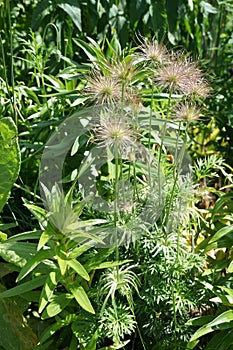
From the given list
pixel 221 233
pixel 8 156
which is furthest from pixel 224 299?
pixel 8 156

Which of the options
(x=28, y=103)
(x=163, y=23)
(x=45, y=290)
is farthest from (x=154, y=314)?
(x=163, y=23)

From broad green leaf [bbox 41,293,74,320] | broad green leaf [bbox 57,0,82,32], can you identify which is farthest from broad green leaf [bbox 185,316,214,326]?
broad green leaf [bbox 57,0,82,32]

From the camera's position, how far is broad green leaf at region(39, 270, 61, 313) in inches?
61.9

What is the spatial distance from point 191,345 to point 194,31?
1.69m

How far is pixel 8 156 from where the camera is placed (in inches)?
74.0

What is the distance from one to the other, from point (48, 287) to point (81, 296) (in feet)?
0.30

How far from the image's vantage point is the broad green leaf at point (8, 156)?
73.4 inches

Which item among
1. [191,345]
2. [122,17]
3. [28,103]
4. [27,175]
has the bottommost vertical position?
[191,345]

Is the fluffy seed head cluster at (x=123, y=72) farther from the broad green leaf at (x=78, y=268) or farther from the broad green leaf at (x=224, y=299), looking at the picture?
the broad green leaf at (x=224, y=299)

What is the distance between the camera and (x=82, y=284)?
5.87 ft

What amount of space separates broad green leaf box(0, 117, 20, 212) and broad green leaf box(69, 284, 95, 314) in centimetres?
40

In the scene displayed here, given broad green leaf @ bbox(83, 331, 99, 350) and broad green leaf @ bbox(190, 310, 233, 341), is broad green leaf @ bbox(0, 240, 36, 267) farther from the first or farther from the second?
broad green leaf @ bbox(190, 310, 233, 341)

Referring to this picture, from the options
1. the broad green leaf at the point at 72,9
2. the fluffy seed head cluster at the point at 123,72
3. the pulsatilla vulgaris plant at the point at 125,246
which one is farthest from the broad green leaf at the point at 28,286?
the broad green leaf at the point at 72,9

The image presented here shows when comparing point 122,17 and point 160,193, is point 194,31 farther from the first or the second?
point 160,193
